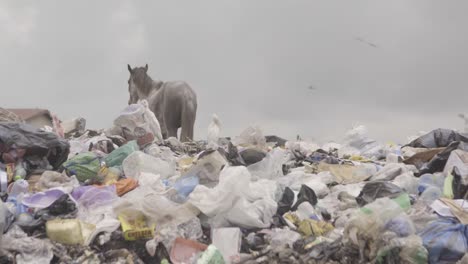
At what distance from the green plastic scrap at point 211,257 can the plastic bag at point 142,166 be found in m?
1.94

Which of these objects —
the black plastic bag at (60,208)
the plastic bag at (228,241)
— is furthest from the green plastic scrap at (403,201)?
the black plastic bag at (60,208)

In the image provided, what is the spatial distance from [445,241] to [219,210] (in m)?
1.43

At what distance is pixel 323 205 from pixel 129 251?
1.64m

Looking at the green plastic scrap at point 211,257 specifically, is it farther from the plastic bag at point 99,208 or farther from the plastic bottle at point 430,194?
the plastic bottle at point 430,194

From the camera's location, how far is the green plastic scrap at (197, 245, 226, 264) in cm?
Answer: 325

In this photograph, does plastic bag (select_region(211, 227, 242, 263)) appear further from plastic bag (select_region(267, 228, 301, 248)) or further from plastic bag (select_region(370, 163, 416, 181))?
plastic bag (select_region(370, 163, 416, 181))

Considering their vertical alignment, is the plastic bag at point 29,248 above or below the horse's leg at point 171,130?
above

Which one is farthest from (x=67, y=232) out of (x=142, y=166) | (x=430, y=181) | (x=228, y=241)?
(x=430, y=181)

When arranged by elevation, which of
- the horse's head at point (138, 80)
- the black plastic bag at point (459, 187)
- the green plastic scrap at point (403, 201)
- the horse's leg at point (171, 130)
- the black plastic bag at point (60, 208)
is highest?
the black plastic bag at point (459, 187)

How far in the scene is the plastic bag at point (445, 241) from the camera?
335cm

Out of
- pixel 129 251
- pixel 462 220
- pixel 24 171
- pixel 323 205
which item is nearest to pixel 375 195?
pixel 323 205

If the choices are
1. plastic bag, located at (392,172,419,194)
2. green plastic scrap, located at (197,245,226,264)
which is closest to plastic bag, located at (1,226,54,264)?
green plastic scrap, located at (197,245,226,264)

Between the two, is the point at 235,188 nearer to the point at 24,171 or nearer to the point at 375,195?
the point at 375,195

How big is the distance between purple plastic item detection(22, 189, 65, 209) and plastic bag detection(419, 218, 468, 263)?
248cm
